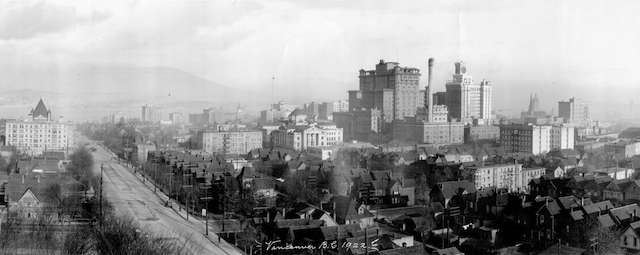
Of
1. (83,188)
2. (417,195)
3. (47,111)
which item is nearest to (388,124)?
(47,111)

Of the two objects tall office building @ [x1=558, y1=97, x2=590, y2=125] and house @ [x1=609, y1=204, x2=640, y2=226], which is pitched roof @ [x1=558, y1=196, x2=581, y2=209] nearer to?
house @ [x1=609, y1=204, x2=640, y2=226]

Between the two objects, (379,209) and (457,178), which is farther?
(457,178)

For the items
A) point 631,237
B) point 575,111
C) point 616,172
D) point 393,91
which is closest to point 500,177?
point 616,172

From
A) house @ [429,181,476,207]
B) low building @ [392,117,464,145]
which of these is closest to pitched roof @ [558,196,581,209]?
house @ [429,181,476,207]

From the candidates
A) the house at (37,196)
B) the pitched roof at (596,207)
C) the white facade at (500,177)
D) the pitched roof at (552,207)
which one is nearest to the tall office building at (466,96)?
the white facade at (500,177)

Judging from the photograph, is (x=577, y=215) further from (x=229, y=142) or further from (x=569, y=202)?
(x=229, y=142)

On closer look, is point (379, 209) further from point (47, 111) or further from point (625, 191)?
point (47, 111)
